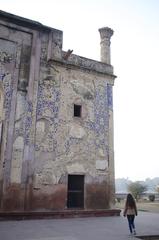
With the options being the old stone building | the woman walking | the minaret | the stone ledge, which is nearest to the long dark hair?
the woman walking

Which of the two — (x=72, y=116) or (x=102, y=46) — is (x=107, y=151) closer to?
(x=72, y=116)

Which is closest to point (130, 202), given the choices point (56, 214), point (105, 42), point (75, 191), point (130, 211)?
point (130, 211)

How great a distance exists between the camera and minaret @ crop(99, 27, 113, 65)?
47.4 feet

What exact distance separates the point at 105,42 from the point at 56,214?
943cm

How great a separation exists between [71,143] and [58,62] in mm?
Answer: 3939

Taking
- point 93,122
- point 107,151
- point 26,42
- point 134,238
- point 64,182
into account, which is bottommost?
point 134,238

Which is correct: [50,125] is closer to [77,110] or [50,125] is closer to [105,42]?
[77,110]

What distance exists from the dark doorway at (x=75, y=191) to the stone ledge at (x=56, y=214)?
593mm

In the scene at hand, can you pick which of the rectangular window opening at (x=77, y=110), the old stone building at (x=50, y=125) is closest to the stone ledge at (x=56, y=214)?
the old stone building at (x=50, y=125)

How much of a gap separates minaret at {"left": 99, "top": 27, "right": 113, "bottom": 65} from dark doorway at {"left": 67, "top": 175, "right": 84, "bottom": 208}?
6.62m

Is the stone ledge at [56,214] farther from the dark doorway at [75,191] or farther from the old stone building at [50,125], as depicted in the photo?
the dark doorway at [75,191]

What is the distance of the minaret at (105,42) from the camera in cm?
1445

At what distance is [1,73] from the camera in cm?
1136

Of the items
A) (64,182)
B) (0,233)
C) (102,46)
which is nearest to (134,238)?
(0,233)
